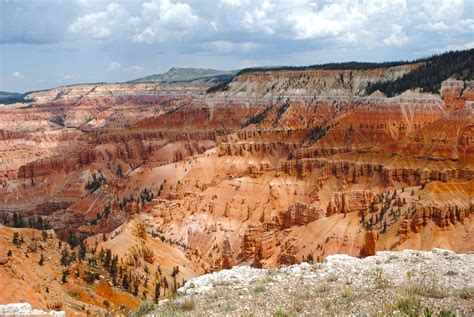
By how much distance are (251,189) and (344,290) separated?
187 ft

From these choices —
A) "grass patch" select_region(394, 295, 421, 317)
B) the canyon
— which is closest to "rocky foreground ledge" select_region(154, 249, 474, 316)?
"grass patch" select_region(394, 295, 421, 317)

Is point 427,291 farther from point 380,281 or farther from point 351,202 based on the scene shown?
point 351,202

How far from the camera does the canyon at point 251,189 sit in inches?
1359

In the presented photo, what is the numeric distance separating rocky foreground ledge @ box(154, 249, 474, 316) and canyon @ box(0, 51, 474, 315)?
518 cm

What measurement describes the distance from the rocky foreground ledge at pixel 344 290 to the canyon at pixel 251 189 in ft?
17.0

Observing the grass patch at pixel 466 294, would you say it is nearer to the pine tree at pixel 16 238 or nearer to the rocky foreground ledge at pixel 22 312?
the rocky foreground ledge at pixel 22 312

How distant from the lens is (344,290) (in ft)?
46.3

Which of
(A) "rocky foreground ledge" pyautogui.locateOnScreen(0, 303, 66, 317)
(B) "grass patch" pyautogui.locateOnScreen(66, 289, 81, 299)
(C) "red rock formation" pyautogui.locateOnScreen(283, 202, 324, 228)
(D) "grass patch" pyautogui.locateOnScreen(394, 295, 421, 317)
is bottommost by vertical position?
(C) "red rock formation" pyautogui.locateOnScreen(283, 202, 324, 228)

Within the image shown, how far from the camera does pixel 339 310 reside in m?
12.3

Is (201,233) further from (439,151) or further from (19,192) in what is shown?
(19,192)

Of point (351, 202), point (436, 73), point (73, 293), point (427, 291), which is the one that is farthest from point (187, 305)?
point (436, 73)

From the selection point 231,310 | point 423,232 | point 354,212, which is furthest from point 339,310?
point 354,212

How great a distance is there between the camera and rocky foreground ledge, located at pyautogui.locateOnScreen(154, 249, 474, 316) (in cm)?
1222

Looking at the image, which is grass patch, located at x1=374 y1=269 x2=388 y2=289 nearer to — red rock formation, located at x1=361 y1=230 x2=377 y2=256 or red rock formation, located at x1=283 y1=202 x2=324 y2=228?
red rock formation, located at x1=361 y1=230 x2=377 y2=256
